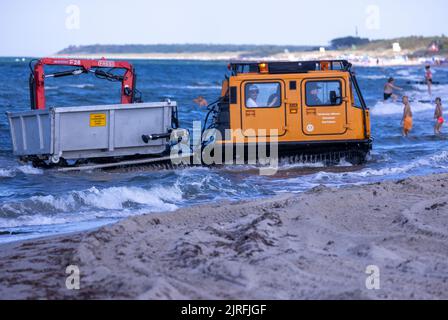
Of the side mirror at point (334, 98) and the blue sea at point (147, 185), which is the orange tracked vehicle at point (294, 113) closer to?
the side mirror at point (334, 98)

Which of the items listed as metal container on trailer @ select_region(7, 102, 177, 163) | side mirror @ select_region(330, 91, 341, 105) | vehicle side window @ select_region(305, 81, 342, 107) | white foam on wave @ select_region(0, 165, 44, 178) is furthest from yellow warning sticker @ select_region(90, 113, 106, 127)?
side mirror @ select_region(330, 91, 341, 105)

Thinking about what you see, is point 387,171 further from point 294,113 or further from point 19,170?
point 19,170

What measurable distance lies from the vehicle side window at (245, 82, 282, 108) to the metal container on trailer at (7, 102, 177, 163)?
150 cm

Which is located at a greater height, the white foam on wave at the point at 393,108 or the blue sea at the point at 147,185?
the white foam on wave at the point at 393,108

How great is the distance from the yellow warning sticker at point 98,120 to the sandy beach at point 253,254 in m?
6.07

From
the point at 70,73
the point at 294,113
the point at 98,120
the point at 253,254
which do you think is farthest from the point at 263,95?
the point at 253,254

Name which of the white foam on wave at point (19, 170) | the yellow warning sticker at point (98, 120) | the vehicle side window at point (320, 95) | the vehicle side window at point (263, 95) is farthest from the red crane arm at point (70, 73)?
the vehicle side window at point (320, 95)

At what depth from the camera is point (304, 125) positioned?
16.5 metres

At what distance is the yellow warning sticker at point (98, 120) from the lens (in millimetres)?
15891

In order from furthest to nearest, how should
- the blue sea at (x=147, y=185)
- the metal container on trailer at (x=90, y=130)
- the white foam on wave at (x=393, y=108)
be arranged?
the white foam on wave at (x=393, y=108) < the metal container on trailer at (x=90, y=130) < the blue sea at (x=147, y=185)

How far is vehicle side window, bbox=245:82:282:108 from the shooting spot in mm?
16375
